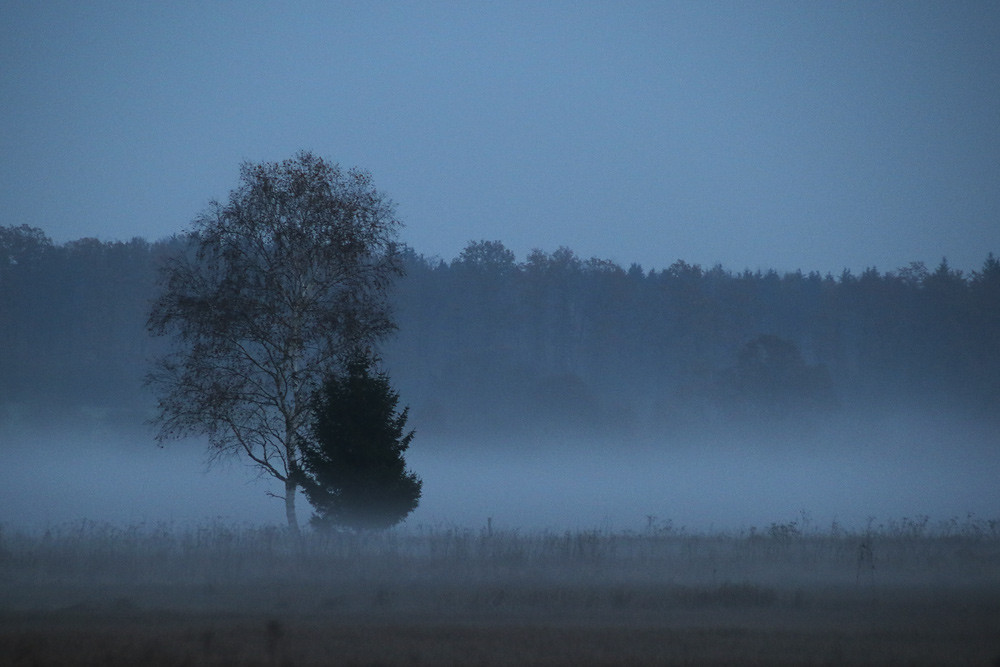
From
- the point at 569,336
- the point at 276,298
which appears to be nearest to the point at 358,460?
the point at 276,298

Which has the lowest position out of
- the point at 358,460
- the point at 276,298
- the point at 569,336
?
the point at 358,460

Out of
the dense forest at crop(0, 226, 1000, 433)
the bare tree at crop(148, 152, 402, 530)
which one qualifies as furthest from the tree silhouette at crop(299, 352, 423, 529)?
the dense forest at crop(0, 226, 1000, 433)

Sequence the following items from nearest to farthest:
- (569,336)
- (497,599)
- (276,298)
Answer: (497,599)
(276,298)
(569,336)

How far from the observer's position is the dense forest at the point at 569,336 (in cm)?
7956

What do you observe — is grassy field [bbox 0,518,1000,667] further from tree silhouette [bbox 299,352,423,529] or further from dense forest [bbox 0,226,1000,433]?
dense forest [bbox 0,226,1000,433]

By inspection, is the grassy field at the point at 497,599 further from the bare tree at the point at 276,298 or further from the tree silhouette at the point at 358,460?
the bare tree at the point at 276,298

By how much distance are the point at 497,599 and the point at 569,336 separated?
77618mm

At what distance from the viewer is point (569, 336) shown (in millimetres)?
92812

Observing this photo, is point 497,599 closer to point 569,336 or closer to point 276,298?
point 276,298

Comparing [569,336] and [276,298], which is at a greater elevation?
[569,336]

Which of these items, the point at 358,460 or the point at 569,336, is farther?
the point at 569,336

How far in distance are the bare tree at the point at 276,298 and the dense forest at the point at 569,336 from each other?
51437 millimetres

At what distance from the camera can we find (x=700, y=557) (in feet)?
68.4

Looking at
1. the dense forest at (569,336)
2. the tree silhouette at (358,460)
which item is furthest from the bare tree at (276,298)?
the dense forest at (569,336)
